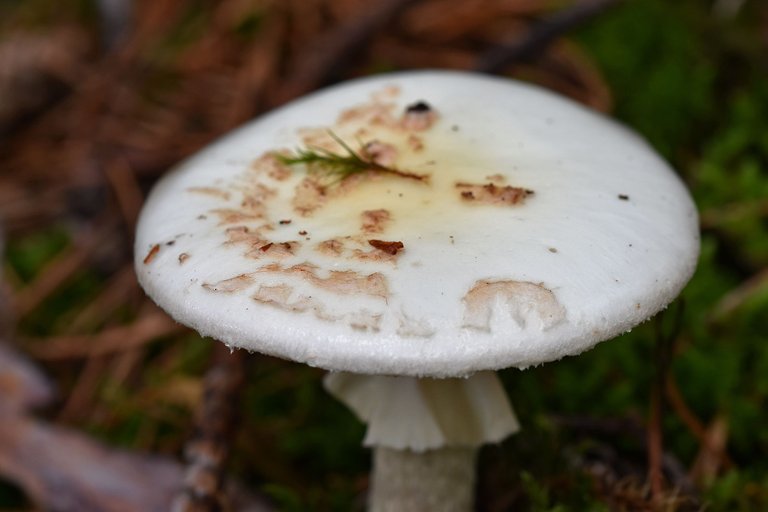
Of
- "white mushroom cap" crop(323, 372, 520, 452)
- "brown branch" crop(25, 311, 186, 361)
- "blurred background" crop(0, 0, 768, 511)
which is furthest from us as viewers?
"brown branch" crop(25, 311, 186, 361)

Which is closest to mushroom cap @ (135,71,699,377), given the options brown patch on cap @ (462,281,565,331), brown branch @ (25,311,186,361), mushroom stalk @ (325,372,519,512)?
brown patch on cap @ (462,281,565,331)

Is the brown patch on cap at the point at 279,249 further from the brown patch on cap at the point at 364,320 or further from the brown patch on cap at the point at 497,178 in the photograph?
the brown patch on cap at the point at 497,178

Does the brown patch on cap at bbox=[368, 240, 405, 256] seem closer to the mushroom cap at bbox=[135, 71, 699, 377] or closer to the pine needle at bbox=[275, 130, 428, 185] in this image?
the mushroom cap at bbox=[135, 71, 699, 377]

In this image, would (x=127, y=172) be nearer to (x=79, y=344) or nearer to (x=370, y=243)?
(x=79, y=344)

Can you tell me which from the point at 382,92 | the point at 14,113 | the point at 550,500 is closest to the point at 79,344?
the point at 14,113

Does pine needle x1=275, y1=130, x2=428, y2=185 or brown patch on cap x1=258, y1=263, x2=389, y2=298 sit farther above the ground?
brown patch on cap x1=258, y1=263, x2=389, y2=298

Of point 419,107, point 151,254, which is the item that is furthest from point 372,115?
point 151,254

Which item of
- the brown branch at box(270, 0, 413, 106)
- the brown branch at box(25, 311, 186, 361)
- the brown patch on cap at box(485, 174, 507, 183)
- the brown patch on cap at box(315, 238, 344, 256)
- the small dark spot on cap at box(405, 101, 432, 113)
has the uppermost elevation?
the small dark spot on cap at box(405, 101, 432, 113)
